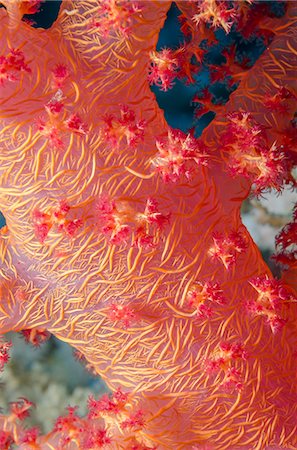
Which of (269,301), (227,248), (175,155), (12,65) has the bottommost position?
(269,301)

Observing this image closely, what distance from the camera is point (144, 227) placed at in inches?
89.1

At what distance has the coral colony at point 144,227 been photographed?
2186 mm

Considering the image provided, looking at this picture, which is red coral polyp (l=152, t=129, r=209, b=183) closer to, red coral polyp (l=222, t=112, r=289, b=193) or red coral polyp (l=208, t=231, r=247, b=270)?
red coral polyp (l=222, t=112, r=289, b=193)

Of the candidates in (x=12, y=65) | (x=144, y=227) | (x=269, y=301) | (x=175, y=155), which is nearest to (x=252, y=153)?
(x=175, y=155)

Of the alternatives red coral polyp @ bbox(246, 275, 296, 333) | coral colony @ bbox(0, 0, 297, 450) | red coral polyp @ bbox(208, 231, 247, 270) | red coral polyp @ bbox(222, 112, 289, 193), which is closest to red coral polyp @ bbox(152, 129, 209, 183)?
coral colony @ bbox(0, 0, 297, 450)

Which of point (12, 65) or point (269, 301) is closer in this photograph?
Result: point (12, 65)

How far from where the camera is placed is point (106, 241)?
228 cm

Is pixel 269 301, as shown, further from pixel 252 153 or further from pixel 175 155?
pixel 175 155

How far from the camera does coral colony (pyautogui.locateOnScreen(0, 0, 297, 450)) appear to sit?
2.19 meters

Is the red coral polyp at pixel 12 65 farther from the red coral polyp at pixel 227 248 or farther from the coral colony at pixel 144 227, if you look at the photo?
the red coral polyp at pixel 227 248

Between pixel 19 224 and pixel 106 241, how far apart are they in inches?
15.3

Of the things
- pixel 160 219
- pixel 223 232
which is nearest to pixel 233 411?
pixel 223 232

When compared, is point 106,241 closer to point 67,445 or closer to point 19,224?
point 19,224


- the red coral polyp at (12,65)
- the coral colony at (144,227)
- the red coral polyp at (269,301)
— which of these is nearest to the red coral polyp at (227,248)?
the coral colony at (144,227)
